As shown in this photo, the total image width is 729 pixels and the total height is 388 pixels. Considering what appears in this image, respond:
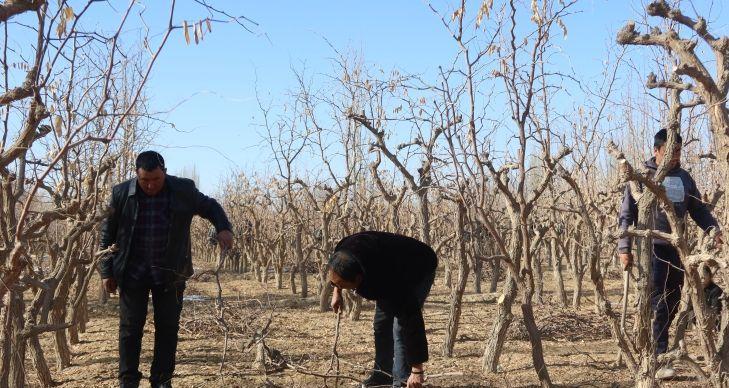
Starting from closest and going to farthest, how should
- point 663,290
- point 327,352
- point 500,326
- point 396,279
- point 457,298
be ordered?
point 396,279 → point 663,290 → point 500,326 → point 457,298 → point 327,352

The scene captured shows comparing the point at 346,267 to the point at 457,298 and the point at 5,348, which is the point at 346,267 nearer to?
the point at 5,348

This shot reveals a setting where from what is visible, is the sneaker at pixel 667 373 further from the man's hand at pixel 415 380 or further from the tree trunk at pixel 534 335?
the man's hand at pixel 415 380

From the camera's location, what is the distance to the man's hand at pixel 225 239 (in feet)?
13.3

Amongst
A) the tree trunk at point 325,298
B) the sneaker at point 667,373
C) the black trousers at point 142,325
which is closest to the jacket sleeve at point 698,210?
the sneaker at point 667,373

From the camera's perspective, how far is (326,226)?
10.2 meters

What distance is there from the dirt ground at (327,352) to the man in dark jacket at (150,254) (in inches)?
28.1

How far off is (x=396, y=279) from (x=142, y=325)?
150cm

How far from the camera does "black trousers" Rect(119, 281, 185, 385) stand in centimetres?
411

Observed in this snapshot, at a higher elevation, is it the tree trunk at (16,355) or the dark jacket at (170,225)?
the dark jacket at (170,225)

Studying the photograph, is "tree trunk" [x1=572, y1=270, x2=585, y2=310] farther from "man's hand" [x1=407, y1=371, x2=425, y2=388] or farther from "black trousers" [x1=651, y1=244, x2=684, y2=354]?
"man's hand" [x1=407, y1=371, x2=425, y2=388]

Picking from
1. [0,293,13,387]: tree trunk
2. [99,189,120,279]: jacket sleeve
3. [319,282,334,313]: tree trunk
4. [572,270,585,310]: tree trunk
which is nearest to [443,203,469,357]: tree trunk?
[99,189,120,279]: jacket sleeve

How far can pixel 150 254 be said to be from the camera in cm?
416

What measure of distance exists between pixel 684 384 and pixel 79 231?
368cm

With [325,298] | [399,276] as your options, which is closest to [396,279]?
[399,276]
